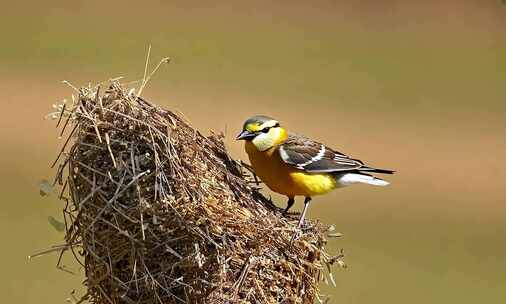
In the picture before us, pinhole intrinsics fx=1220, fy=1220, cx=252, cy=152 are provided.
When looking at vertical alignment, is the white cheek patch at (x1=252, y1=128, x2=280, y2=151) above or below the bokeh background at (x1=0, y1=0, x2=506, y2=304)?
above

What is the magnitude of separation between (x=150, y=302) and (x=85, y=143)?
76cm

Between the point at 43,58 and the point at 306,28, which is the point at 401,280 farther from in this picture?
the point at 306,28

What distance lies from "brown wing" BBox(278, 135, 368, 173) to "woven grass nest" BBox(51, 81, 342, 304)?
0.98 metres

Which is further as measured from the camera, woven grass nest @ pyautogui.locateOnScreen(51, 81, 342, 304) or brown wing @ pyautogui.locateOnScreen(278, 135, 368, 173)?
brown wing @ pyautogui.locateOnScreen(278, 135, 368, 173)

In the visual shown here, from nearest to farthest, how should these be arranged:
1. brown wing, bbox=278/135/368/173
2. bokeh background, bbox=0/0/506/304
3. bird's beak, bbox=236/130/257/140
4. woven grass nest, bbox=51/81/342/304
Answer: woven grass nest, bbox=51/81/342/304, bird's beak, bbox=236/130/257/140, brown wing, bbox=278/135/368/173, bokeh background, bbox=0/0/506/304

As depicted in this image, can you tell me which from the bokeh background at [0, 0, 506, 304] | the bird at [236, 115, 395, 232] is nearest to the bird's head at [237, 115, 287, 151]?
the bird at [236, 115, 395, 232]

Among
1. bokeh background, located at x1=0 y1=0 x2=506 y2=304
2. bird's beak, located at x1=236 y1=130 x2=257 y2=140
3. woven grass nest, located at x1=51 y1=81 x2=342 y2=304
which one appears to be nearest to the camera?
woven grass nest, located at x1=51 y1=81 x2=342 y2=304

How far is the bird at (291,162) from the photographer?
20.7ft

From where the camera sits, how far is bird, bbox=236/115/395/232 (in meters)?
6.32

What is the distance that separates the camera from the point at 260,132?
6320mm

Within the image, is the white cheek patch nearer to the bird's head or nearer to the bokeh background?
the bird's head

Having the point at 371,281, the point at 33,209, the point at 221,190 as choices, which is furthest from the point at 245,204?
the point at 33,209

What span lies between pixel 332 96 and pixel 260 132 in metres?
20.4

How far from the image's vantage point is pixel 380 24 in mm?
33000
